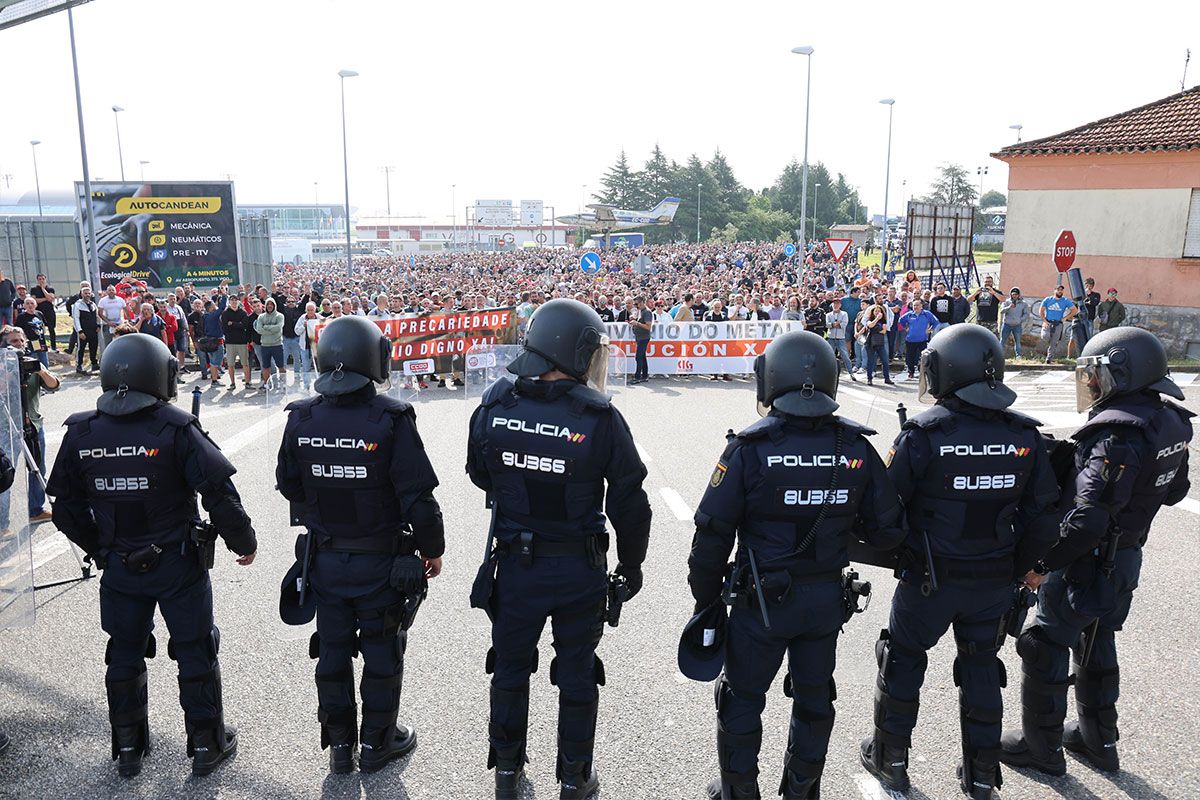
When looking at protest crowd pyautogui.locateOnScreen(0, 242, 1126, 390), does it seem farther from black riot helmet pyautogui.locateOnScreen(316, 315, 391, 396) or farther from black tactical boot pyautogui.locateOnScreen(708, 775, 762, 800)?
black tactical boot pyautogui.locateOnScreen(708, 775, 762, 800)

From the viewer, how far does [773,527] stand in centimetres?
350

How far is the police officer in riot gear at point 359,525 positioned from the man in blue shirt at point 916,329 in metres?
14.5

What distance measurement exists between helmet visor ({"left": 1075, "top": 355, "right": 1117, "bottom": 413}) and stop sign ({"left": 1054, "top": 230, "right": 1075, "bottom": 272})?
18881mm

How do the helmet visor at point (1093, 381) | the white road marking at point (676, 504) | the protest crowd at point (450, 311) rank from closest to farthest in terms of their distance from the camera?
the helmet visor at point (1093, 381) < the white road marking at point (676, 504) < the protest crowd at point (450, 311)

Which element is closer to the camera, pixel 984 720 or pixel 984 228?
pixel 984 720

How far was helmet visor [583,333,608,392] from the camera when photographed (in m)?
3.82

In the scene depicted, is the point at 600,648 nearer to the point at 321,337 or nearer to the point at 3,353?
the point at 321,337

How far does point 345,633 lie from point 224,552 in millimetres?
3677

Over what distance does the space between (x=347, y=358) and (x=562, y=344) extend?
3.28 ft

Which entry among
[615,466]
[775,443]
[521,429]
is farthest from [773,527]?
[521,429]

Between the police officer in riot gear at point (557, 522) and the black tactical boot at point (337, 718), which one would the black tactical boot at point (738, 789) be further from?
the black tactical boot at point (337, 718)

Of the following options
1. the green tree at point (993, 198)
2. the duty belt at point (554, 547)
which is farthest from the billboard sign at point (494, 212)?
the duty belt at point (554, 547)

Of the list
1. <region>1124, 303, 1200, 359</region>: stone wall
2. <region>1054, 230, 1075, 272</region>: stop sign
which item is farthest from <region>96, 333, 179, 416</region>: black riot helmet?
<region>1124, 303, 1200, 359</region>: stone wall

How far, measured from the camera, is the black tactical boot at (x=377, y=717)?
3.94 metres
